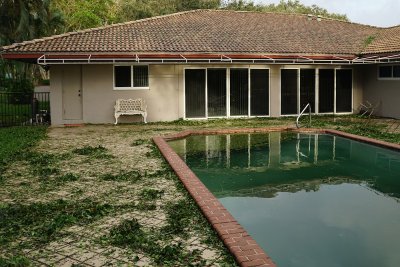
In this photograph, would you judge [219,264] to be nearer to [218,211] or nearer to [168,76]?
[218,211]

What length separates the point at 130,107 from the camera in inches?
680

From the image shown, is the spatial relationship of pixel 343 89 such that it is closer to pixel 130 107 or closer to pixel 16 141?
pixel 130 107

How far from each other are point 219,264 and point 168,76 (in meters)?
14.3

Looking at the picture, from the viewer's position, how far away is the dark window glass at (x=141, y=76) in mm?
17500

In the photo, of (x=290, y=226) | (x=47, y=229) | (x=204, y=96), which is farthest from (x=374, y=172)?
(x=204, y=96)

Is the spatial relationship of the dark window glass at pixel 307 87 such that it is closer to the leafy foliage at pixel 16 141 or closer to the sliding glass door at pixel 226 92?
the sliding glass door at pixel 226 92

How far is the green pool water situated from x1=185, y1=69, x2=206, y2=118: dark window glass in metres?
4.60

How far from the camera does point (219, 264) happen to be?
4.09m

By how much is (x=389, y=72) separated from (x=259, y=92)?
5724 millimetres

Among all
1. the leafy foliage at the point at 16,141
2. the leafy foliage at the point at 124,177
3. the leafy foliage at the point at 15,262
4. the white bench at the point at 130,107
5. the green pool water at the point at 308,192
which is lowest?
the green pool water at the point at 308,192

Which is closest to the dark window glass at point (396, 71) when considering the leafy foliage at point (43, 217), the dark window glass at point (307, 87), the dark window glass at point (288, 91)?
the dark window glass at point (307, 87)

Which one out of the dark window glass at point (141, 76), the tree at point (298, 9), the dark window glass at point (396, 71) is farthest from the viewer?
the tree at point (298, 9)

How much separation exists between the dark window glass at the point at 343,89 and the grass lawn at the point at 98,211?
476 inches

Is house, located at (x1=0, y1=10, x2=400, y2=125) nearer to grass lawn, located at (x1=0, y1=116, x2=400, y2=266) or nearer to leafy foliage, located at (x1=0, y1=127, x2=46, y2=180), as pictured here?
leafy foliage, located at (x1=0, y1=127, x2=46, y2=180)
